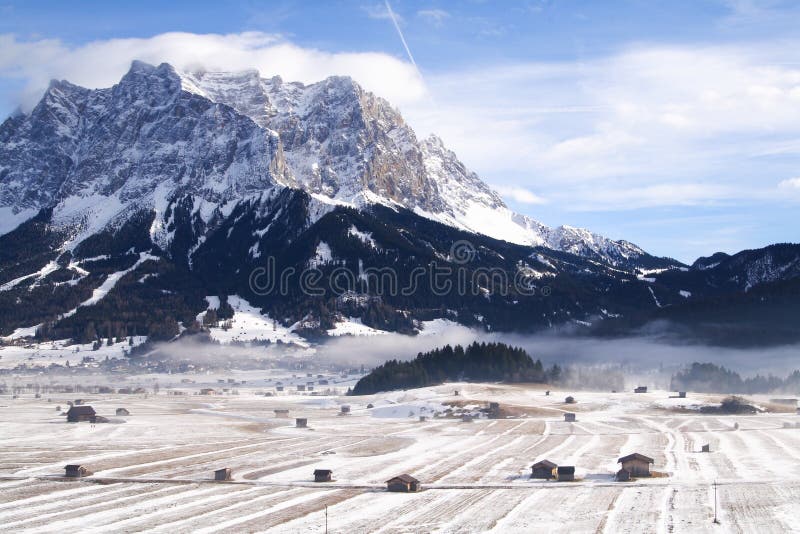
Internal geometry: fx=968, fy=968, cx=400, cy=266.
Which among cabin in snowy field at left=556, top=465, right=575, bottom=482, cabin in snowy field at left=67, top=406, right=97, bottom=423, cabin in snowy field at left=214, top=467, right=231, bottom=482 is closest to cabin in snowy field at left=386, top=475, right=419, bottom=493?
cabin in snowy field at left=556, top=465, right=575, bottom=482

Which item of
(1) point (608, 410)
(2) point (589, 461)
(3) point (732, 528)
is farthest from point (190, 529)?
(1) point (608, 410)

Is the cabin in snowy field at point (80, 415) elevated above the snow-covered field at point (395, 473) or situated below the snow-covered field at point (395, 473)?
above

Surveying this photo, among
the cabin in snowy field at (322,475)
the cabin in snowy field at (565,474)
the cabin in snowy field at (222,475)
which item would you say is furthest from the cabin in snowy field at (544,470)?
the cabin in snowy field at (222,475)

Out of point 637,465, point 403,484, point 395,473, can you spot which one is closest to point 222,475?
point 395,473

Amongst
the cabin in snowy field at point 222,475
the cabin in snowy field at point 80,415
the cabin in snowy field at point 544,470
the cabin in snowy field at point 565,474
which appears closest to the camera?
the cabin in snowy field at point 565,474

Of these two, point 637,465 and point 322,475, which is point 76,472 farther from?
point 637,465

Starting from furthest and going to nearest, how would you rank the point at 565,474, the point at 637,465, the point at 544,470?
the point at 637,465
the point at 544,470
the point at 565,474

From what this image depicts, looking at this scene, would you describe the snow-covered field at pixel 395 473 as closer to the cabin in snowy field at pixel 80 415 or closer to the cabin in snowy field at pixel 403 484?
the cabin in snowy field at pixel 403 484

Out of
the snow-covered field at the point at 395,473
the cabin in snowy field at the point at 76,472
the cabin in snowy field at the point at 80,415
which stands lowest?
the snow-covered field at the point at 395,473
